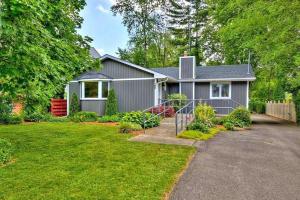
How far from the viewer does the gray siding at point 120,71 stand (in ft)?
52.3

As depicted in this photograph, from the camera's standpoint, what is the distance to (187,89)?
18406 millimetres

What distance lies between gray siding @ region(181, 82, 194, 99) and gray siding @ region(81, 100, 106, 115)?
20.1 ft

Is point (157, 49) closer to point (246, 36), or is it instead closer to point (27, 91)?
point (246, 36)

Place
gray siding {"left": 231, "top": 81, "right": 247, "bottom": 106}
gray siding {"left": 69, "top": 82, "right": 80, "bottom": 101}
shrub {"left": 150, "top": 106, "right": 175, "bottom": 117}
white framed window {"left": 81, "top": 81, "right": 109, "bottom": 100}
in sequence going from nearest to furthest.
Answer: shrub {"left": 150, "top": 106, "right": 175, "bottom": 117} < white framed window {"left": 81, "top": 81, "right": 109, "bottom": 100} < gray siding {"left": 231, "top": 81, "right": 247, "bottom": 106} < gray siding {"left": 69, "top": 82, "right": 80, "bottom": 101}

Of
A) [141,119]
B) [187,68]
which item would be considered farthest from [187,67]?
[141,119]

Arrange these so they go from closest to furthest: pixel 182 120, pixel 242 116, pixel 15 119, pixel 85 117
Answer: pixel 182 120, pixel 242 116, pixel 15 119, pixel 85 117

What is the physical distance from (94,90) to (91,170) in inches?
466

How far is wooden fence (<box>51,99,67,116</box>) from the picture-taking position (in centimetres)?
1791

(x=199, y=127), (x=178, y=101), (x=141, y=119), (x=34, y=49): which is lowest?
(x=199, y=127)

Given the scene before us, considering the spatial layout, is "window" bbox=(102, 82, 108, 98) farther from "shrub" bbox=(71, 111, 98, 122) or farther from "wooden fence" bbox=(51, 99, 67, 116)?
"wooden fence" bbox=(51, 99, 67, 116)

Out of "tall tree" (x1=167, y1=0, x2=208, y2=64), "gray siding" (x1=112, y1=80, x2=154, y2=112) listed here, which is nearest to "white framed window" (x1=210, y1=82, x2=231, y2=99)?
"gray siding" (x1=112, y1=80, x2=154, y2=112)

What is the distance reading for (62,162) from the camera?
5.87 m

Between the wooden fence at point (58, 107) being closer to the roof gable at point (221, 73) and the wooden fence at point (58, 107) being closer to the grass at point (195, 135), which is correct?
the roof gable at point (221, 73)

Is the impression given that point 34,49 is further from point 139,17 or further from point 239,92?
point 139,17
